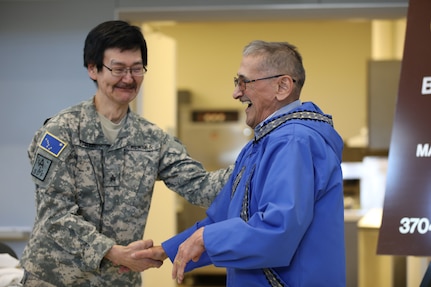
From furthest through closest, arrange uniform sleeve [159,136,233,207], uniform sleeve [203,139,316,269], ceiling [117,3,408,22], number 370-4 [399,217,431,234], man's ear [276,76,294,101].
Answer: ceiling [117,3,408,22], number 370-4 [399,217,431,234], uniform sleeve [159,136,233,207], man's ear [276,76,294,101], uniform sleeve [203,139,316,269]

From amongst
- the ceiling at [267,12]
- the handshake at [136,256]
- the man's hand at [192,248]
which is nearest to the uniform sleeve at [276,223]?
the man's hand at [192,248]

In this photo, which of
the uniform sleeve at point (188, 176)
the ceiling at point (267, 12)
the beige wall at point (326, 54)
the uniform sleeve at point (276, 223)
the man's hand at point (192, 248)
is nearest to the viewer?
the uniform sleeve at point (276, 223)

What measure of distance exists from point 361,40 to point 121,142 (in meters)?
7.56

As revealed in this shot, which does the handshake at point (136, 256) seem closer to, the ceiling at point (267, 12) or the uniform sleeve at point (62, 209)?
the uniform sleeve at point (62, 209)

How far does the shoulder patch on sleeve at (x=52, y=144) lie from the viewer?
2.52m

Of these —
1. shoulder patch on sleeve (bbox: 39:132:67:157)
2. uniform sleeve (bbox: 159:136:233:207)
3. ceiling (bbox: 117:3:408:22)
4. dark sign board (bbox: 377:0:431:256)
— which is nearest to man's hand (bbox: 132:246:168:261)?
uniform sleeve (bbox: 159:136:233:207)

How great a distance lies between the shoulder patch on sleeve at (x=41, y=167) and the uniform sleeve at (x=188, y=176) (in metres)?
0.48

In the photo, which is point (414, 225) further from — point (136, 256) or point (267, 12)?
point (267, 12)

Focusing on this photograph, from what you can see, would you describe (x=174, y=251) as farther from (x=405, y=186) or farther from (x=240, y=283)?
(x=405, y=186)

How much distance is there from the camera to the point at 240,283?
7.11 feet

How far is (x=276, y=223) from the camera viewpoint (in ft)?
6.36

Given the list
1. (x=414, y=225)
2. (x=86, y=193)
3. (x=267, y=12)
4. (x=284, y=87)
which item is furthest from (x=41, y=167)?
(x=267, y=12)

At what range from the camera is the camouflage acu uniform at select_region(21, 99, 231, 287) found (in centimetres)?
251

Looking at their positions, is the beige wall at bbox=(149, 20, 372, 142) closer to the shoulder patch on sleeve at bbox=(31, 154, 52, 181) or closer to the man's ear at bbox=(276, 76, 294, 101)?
the shoulder patch on sleeve at bbox=(31, 154, 52, 181)
